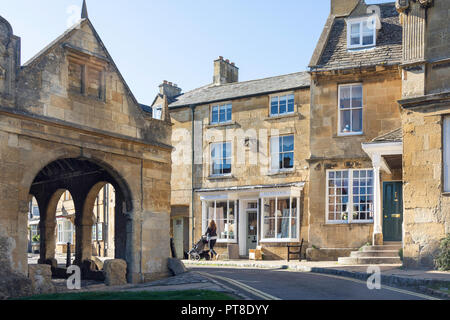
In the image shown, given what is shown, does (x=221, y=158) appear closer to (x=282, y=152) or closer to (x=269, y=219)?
(x=282, y=152)

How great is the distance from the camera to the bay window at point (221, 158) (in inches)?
1130

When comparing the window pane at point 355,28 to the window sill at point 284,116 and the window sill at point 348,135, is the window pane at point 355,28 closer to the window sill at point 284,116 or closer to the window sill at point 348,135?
the window sill at point 348,135

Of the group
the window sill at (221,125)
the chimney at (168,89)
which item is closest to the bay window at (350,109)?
the window sill at (221,125)

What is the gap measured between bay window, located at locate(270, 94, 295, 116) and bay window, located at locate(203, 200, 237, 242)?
4.63 m

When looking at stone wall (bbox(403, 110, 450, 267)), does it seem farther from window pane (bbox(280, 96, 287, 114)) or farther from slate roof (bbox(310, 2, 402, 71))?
window pane (bbox(280, 96, 287, 114))

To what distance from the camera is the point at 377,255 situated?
19719 millimetres

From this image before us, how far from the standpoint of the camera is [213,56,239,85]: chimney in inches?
1273

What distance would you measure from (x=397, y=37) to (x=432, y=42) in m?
7.20

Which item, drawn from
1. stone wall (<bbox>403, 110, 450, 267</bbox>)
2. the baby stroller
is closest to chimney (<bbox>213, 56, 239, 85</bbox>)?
the baby stroller

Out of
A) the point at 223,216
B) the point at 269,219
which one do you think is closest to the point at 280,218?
the point at 269,219

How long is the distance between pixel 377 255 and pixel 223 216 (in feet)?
33.2

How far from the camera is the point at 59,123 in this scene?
45.8 ft

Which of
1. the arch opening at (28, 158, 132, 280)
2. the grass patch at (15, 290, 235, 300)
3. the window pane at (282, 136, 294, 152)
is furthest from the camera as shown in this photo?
the window pane at (282, 136, 294, 152)

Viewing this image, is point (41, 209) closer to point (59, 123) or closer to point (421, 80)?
point (59, 123)
